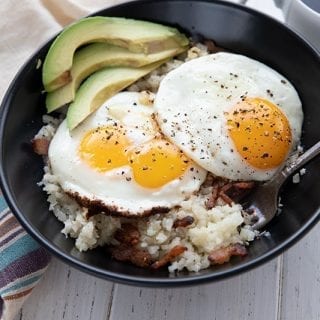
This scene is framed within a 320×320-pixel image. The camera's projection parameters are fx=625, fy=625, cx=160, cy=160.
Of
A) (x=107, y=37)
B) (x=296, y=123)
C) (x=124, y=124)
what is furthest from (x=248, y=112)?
(x=107, y=37)

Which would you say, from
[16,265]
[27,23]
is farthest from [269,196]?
[27,23]

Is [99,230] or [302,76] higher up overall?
[302,76]

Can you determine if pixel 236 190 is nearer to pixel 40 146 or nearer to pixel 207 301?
pixel 207 301

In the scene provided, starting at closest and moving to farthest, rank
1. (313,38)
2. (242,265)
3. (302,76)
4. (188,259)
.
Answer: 1. (242,265)
2. (188,259)
3. (302,76)
4. (313,38)

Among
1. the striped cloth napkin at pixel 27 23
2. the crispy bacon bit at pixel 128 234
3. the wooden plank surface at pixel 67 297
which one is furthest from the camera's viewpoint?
the striped cloth napkin at pixel 27 23

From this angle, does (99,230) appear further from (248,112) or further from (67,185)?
(248,112)

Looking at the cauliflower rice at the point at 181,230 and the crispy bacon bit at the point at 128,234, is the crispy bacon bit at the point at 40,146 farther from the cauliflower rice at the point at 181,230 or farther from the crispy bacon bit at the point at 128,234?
the crispy bacon bit at the point at 128,234

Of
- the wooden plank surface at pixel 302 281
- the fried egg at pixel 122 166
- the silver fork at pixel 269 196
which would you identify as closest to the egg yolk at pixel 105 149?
the fried egg at pixel 122 166
